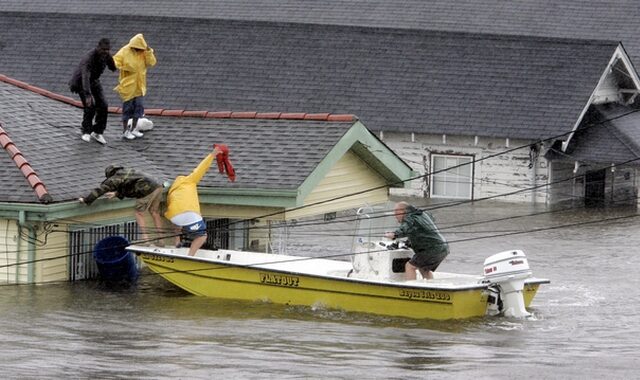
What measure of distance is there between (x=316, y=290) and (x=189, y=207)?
2.41 metres

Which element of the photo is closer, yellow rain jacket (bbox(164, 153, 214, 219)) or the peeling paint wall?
yellow rain jacket (bbox(164, 153, 214, 219))

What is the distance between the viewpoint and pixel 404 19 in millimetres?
53375

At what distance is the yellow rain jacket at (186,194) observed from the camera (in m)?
25.6

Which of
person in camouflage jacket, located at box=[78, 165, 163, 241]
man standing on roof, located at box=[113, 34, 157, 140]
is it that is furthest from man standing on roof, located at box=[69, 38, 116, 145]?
person in camouflage jacket, located at box=[78, 165, 163, 241]

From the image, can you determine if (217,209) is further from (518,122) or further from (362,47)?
(362,47)

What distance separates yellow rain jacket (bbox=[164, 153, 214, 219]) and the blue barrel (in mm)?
947

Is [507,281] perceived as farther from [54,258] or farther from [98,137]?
[98,137]

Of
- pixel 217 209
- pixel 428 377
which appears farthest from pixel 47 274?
pixel 428 377

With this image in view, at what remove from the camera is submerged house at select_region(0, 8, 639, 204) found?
137ft

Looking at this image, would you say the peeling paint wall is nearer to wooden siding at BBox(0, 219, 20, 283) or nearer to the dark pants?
the dark pants

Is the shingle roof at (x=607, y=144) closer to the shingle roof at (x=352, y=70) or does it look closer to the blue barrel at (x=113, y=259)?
the shingle roof at (x=352, y=70)

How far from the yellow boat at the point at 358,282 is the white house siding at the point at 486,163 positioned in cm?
1536

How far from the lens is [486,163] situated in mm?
41625

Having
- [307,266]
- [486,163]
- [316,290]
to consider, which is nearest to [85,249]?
[307,266]
